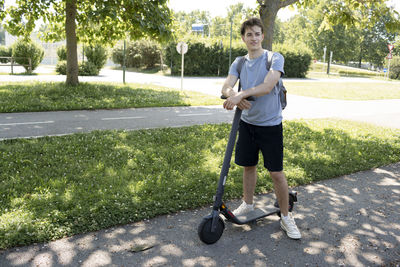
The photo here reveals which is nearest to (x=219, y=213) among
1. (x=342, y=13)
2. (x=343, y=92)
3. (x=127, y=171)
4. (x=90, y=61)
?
(x=127, y=171)

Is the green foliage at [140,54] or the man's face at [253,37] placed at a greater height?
the green foliage at [140,54]

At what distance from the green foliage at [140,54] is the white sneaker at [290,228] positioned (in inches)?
1338

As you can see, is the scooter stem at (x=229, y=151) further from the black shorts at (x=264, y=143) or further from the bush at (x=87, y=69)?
the bush at (x=87, y=69)

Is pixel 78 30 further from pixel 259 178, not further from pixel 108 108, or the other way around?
pixel 259 178

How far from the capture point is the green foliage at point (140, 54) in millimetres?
36688

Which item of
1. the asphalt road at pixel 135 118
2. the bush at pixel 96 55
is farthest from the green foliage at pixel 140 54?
the asphalt road at pixel 135 118

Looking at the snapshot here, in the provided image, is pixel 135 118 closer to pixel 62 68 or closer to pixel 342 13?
pixel 342 13

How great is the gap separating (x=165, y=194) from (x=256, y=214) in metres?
1.13

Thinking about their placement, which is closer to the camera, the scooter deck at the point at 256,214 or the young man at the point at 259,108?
the young man at the point at 259,108

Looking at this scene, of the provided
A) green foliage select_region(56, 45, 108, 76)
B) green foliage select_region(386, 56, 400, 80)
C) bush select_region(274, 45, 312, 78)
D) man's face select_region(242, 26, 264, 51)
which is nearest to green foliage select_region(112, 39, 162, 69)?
green foliage select_region(56, 45, 108, 76)

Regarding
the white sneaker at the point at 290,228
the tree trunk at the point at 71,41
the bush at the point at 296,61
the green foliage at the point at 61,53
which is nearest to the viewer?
the white sneaker at the point at 290,228

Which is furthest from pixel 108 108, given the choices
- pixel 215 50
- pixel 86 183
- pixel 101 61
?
pixel 215 50

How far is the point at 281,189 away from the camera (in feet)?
11.1

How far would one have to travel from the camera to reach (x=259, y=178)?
4.85m
